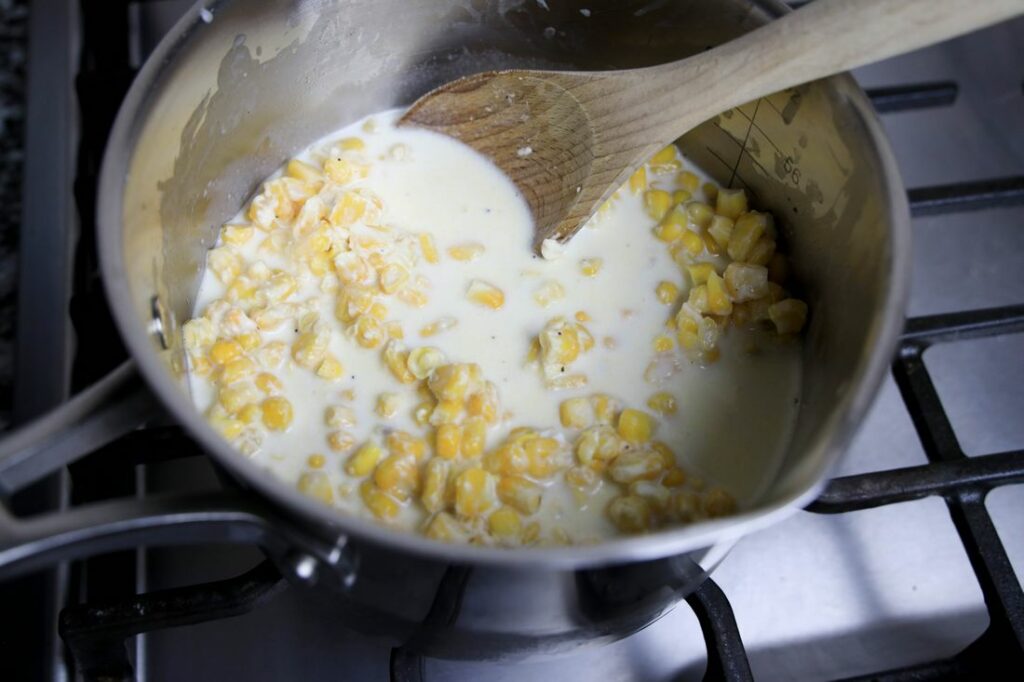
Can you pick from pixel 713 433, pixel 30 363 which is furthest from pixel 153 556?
pixel 713 433

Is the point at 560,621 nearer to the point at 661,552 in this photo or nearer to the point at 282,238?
the point at 661,552

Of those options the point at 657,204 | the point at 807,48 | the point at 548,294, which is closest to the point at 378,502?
the point at 548,294

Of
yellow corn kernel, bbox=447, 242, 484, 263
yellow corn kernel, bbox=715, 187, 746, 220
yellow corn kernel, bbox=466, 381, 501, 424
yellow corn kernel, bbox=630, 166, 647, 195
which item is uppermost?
yellow corn kernel, bbox=447, 242, 484, 263

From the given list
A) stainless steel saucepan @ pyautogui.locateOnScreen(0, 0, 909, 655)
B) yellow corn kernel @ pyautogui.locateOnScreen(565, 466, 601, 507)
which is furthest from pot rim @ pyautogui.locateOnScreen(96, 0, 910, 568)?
yellow corn kernel @ pyautogui.locateOnScreen(565, 466, 601, 507)

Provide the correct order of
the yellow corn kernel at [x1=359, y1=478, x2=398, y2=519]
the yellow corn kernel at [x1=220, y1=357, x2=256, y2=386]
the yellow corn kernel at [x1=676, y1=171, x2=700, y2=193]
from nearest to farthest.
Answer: the yellow corn kernel at [x1=359, y1=478, x2=398, y2=519] < the yellow corn kernel at [x1=220, y1=357, x2=256, y2=386] < the yellow corn kernel at [x1=676, y1=171, x2=700, y2=193]

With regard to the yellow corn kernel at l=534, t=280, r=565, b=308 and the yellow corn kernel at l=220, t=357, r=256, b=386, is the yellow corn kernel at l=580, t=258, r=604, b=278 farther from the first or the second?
the yellow corn kernel at l=220, t=357, r=256, b=386

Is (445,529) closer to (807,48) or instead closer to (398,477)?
(398,477)

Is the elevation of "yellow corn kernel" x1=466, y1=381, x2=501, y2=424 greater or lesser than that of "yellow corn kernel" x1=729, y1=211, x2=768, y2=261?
lesser
